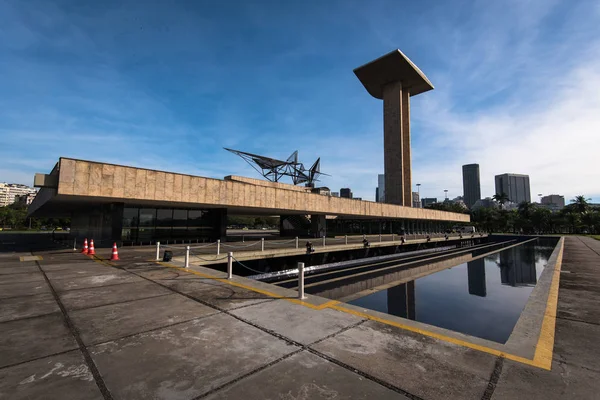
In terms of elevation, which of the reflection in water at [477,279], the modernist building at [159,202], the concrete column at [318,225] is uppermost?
the modernist building at [159,202]

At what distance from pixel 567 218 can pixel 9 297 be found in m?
135

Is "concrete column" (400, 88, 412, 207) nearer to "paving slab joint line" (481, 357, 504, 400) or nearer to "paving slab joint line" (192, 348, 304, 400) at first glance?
"paving slab joint line" (481, 357, 504, 400)

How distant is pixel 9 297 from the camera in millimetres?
7457

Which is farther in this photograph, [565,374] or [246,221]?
[246,221]

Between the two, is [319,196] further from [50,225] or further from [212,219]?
[50,225]

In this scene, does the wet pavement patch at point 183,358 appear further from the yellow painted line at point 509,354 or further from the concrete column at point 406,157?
the concrete column at point 406,157

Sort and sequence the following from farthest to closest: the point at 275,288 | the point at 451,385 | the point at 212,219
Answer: the point at 212,219 → the point at 275,288 → the point at 451,385

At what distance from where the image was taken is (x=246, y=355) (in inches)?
169

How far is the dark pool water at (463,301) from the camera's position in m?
10.2

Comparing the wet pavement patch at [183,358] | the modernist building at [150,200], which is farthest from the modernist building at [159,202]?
the wet pavement patch at [183,358]

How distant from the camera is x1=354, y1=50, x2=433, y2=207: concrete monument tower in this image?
2598 inches

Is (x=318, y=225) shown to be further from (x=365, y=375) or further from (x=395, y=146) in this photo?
(x=395, y=146)

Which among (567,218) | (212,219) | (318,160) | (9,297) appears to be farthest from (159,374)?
(567,218)

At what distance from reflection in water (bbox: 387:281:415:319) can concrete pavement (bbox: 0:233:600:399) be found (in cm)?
547
